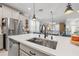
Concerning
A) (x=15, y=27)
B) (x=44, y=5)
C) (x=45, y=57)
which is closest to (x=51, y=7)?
(x=44, y=5)

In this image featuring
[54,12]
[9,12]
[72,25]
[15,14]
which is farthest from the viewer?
[15,14]

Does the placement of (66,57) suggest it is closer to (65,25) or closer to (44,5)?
(65,25)

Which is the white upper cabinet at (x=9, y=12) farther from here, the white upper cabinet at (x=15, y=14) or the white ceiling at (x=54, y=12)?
the white ceiling at (x=54, y=12)

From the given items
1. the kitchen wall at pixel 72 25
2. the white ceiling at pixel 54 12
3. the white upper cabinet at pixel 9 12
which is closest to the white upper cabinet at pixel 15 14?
the white upper cabinet at pixel 9 12

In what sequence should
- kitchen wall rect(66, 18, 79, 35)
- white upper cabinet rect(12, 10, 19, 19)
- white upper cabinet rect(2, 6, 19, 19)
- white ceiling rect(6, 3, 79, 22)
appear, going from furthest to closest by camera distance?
white upper cabinet rect(12, 10, 19, 19) → white upper cabinet rect(2, 6, 19, 19) → white ceiling rect(6, 3, 79, 22) → kitchen wall rect(66, 18, 79, 35)

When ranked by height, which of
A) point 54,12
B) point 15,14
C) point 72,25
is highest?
point 15,14

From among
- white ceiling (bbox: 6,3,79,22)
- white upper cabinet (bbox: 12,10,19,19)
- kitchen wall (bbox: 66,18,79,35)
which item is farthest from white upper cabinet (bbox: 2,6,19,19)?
kitchen wall (bbox: 66,18,79,35)

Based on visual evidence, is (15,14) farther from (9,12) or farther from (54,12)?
(54,12)

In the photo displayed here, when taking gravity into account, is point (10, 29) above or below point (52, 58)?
above

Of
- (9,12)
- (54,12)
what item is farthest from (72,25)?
(9,12)

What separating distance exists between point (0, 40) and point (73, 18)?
3.12 m

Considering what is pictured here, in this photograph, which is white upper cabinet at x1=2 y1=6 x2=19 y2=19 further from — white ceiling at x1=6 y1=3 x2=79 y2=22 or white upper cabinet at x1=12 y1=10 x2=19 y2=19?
white ceiling at x1=6 y1=3 x2=79 y2=22

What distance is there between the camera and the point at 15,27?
4.26m

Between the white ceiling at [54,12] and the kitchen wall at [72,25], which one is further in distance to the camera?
the white ceiling at [54,12]
